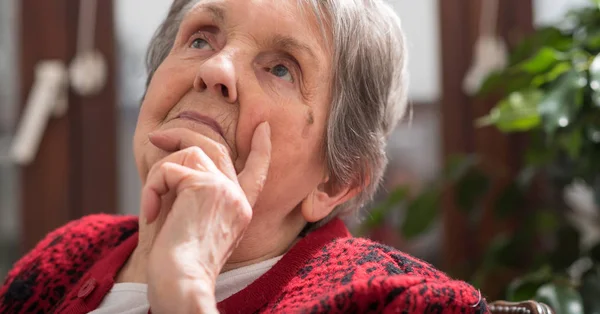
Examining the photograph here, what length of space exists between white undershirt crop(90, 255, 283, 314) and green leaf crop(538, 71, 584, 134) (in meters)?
0.59

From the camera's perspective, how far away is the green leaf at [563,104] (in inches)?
47.3

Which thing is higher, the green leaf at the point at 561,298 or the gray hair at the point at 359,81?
the gray hair at the point at 359,81

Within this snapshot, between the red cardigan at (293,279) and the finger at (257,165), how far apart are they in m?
0.13

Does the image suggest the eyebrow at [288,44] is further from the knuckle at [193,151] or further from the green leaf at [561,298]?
the green leaf at [561,298]

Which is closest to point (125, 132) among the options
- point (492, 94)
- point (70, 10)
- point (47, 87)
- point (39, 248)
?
point (47, 87)

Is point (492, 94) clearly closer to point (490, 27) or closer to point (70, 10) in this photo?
point (490, 27)

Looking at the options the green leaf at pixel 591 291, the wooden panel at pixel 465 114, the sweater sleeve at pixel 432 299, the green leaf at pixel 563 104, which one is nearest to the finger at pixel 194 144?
the sweater sleeve at pixel 432 299

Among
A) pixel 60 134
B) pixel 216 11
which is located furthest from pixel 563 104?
pixel 60 134

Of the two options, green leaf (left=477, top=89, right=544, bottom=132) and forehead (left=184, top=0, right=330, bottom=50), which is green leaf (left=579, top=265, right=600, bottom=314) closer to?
green leaf (left=477, top=89, right=544, bottom=132)

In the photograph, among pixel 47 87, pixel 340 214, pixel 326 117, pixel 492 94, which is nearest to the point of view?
pixel 326 117

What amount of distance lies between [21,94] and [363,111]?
4.78 ft

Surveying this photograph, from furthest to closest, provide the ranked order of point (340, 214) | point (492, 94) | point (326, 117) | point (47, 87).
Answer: point (47, 87) < point (492, 94) < point (340, 214) < point (326, 117)

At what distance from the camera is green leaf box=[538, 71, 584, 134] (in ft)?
3.94

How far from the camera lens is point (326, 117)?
3.31 feet
